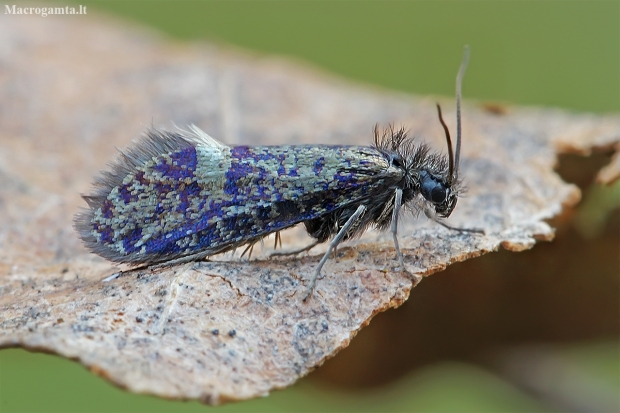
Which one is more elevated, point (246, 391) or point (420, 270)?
point (420, 270)

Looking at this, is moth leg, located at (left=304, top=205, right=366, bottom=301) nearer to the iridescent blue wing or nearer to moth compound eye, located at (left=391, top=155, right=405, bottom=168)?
the iridescent blue wing

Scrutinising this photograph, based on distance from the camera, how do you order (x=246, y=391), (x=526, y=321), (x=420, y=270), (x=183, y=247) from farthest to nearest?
(x=526, y=321), (x=183, y=247), (x=420, y=270), (x=246, y=391)

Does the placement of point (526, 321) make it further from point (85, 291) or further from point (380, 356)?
A: point (85, 291)

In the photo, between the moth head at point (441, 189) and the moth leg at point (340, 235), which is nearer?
the moth leg at point (340, 235)

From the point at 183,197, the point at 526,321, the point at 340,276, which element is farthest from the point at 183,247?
the point at 526,321

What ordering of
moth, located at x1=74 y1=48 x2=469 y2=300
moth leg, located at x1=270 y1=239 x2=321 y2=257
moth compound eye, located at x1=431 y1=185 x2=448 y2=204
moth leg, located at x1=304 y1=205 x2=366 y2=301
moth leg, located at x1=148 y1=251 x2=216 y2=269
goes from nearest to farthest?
moth leg, located at x1=304 y1=205 x2=366 y2=301 → moth leg, located at x1=148 y1=251 x2=216 y2=269 → moth, located at x1=74 y1=48 x2=469 y2=300 → moth leg, located at x1=270 y1=239 x2=321 y2=257 → moth compound eye, located at x1=431 y1=185 x2=448 y2=204

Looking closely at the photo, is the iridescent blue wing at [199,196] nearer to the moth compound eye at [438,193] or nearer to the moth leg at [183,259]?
the moth leg at [183,259]

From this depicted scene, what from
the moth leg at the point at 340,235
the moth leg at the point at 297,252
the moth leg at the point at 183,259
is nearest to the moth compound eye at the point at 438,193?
the moth leg at the point at 340,235

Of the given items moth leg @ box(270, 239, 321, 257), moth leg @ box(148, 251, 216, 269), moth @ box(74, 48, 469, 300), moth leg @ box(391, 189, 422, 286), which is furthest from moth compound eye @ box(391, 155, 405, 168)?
moth leg @ box(148, 251, 216, 269)
